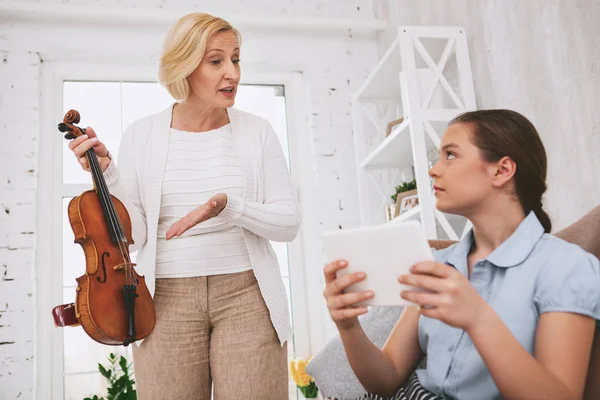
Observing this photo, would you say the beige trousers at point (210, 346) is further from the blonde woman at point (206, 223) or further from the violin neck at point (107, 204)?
the violin neck at point (107, 204)

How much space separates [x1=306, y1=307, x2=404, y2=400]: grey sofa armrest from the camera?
1396 millimetres

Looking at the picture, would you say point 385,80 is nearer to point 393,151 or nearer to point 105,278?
point 393,151

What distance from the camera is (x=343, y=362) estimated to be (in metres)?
1.43

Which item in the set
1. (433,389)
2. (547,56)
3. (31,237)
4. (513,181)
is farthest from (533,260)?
(31,237)

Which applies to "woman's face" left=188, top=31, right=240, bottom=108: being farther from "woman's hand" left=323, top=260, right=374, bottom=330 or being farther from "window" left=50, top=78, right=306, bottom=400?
"window" left=50, top=78, right=306, bottom=400

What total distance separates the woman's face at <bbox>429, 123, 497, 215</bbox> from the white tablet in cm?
30

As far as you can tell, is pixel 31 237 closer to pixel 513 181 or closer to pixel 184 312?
pixel 184 312

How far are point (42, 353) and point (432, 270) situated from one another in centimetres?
280

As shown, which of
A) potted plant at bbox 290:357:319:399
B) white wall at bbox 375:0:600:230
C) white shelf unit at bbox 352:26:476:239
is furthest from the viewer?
potted plant at bbox 290:357:319:399

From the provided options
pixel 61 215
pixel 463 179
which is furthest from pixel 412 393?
pixel 61 215

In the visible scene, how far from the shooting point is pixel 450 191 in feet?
3.78

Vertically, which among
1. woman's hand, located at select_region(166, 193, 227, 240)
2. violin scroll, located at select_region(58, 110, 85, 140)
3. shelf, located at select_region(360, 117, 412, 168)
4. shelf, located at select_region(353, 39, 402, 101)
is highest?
shelf, located at select_region(353, 39, 402, 101)

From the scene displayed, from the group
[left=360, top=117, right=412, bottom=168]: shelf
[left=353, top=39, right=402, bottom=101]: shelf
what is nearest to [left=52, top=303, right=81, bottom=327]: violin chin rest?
[left=360, top=117, right=412, bottom=168]: shelf

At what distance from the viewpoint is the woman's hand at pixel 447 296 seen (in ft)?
2.73
